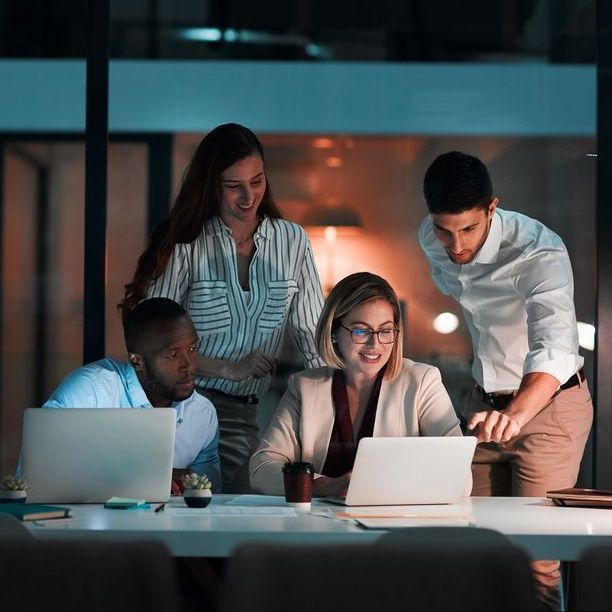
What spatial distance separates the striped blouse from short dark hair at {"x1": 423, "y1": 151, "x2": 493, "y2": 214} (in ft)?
1.93

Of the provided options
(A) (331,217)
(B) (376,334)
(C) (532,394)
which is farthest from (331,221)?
(C) (532,394)

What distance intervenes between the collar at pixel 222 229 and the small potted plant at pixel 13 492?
5.92ft

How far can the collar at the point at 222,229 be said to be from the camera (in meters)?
5.18

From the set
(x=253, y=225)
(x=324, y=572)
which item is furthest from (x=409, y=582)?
(x=253, y=225)

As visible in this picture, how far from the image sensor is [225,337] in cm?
513

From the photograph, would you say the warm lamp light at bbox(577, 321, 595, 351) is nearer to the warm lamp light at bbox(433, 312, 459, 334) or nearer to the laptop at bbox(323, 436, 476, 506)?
the warm lamp light at bbox(433, 312, 459, 334)

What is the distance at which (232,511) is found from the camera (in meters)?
3.48

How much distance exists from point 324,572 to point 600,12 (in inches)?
151

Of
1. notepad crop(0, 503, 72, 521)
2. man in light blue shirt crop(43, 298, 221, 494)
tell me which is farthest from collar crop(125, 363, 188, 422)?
notepad crop(0, 503, 72, 521)

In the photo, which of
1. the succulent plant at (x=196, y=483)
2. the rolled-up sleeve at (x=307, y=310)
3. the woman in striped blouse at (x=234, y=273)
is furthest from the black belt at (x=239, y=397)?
the succulent plant at (x=196, y=483)

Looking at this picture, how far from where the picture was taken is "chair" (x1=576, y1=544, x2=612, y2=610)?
215 centimetres

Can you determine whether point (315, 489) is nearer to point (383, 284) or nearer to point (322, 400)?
point (322, 400)

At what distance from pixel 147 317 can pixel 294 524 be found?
162 centimetres

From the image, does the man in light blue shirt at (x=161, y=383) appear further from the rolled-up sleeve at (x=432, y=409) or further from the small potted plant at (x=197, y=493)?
the rolled-up sleeve at (x=432, y=409)
